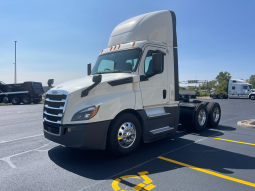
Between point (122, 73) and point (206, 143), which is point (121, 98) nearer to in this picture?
point (122, 73)

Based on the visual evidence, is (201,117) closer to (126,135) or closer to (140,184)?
(126,135)

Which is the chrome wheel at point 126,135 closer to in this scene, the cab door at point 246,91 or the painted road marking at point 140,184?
the painted road marking at point 140,184

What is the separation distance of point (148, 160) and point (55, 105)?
2420mm

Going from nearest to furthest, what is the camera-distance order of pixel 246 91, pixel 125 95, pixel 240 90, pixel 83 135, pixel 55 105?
pixel 83 135, pixel 55 105, pixel 125 95, pixel 246 91, pixel 240 90

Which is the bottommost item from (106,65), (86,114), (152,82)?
(86,114)

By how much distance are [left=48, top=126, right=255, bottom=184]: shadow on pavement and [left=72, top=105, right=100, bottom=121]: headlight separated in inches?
40.6

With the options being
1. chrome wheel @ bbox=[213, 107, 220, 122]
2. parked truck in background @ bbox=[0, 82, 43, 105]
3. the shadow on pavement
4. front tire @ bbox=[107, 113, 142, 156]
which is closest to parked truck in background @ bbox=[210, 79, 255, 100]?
chrome wheel @ bbox=[213, 107, 220, 122]

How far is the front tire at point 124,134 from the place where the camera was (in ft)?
14.7

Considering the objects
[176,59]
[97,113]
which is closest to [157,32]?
[176,59]

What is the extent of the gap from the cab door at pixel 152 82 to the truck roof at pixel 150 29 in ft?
1.62

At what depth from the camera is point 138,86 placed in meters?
A: 5.03

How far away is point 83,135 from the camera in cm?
408

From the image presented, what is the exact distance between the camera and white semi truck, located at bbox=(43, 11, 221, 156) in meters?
4.18

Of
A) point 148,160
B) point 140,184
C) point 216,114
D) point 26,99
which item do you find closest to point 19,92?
point 26,99
